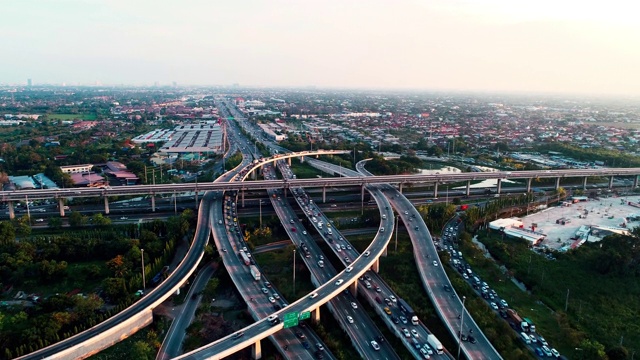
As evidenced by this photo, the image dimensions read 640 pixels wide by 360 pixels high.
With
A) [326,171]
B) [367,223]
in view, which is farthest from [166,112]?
[367,223]

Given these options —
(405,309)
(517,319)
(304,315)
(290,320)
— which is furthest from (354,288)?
(517,319)

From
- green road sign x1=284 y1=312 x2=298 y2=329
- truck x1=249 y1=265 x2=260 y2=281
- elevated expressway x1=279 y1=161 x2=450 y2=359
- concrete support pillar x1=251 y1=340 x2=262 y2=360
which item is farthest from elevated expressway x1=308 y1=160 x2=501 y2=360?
truck x1=249 y1=265 x2=260 y2=281

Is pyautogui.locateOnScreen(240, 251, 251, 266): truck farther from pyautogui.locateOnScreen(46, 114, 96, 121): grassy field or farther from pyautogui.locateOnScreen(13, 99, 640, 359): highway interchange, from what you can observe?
pyautogui.locateOnScreen(46, 114, 96, 121): grassy field

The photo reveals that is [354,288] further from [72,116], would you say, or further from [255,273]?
[72,116]

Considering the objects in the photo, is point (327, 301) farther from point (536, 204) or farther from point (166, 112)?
point (166, 112)

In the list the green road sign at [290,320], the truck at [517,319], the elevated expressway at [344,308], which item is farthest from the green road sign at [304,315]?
the truck at [517,319]

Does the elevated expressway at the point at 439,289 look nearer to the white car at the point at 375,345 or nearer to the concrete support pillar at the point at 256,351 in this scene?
the white car at the point at 375,345
